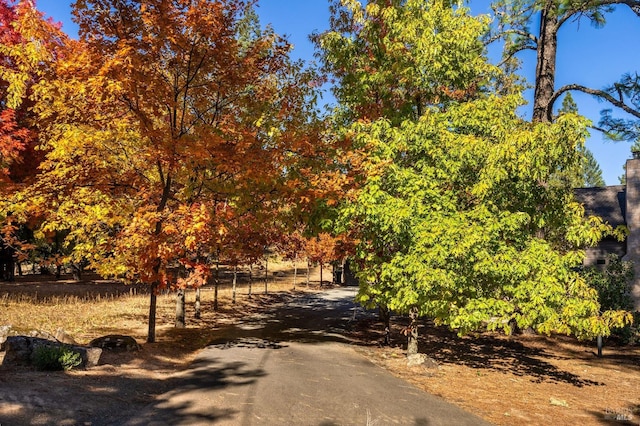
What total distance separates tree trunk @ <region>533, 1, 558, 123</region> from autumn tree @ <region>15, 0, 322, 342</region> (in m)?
11.7

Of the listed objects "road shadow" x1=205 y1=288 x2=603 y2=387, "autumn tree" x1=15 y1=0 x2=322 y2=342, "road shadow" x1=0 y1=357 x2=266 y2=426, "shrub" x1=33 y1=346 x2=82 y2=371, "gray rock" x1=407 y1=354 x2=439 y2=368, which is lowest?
"road shadow" x1=205 y1=288 x2=603 y2=387

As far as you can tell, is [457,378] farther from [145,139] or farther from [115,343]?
[145,139]

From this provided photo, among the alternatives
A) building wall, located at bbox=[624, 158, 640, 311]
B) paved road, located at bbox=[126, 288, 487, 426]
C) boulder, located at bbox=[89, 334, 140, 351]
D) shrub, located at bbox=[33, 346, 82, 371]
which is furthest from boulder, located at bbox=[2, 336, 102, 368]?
building wall, located at bbox=[624, 158, 640, 311]

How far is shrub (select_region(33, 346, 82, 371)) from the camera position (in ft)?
27.1

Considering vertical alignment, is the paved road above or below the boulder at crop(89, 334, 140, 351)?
below

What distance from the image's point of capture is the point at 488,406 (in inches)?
368

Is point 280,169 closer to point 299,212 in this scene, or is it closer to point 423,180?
point 299,212

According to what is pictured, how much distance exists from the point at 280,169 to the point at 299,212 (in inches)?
65.2

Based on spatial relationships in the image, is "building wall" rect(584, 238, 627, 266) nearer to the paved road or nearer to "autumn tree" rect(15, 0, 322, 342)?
the paved road

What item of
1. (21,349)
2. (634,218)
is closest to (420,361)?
(21,349)

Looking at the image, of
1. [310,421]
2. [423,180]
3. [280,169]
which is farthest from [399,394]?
[280,169]

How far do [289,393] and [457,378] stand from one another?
552 centimetres

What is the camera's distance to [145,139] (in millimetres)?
12070

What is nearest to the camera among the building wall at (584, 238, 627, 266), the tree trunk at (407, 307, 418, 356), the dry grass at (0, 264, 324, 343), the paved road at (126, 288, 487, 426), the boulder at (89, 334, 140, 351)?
the paved road at (126, 288, 487, 426)
